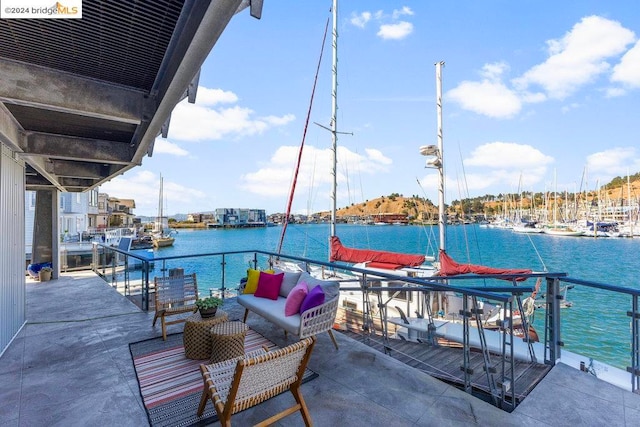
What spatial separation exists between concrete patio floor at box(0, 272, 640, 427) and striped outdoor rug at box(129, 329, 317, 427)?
9cm

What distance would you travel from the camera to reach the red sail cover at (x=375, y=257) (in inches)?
344

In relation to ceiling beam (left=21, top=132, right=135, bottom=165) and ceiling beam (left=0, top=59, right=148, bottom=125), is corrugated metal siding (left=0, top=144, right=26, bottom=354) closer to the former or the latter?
ceiling beam (left=21, top=132, right=135, bottom=165)

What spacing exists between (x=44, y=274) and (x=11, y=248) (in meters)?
5.64

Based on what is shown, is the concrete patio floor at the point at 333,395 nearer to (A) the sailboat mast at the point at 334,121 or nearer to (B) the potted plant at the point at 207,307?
(B) the potted plant at the point at 207,307

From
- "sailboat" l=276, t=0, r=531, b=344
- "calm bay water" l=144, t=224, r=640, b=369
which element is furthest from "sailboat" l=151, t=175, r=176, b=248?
"sailboat" l=276, t=0, r=531, b=344

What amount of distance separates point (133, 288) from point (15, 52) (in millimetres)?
5859

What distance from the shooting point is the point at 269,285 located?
449 cm

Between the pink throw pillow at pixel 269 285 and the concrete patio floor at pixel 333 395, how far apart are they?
70 centimetres

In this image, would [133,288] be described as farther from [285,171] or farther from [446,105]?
[446,105]

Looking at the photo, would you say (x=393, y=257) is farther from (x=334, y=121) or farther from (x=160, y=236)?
(x=160, y=236)

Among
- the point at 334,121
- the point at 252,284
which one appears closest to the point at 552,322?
the point at 252,284

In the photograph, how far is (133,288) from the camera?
688cm

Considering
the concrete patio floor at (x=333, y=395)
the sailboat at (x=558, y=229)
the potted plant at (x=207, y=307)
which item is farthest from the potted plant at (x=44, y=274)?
the sailboat at (x=558, y=229)

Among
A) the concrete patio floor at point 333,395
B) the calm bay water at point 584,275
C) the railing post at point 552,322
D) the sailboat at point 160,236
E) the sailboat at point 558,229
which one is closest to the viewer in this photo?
the concrete patio floor at point 333,395
